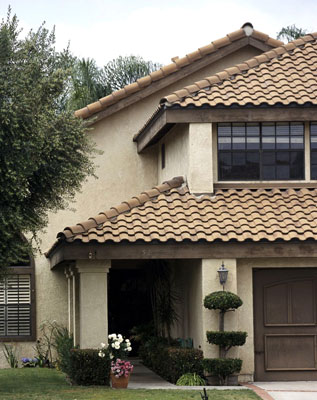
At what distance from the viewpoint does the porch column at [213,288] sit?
59.8 feet

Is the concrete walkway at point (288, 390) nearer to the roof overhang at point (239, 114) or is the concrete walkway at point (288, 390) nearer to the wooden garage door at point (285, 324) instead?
the wooden garage door at point (285, 324)

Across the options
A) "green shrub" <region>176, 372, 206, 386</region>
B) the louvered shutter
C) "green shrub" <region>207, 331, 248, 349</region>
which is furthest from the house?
the louvered shutter

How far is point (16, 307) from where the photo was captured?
23.9 m

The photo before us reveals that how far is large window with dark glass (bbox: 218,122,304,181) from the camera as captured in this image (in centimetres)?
2023

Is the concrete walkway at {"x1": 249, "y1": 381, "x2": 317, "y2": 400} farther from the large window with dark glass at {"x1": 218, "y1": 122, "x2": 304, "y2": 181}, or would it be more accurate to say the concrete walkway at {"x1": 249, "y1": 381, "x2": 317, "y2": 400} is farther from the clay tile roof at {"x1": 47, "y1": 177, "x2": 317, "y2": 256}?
the large window with dark glass at {"x1": 218, "y1": 122, "x2": 304, "y2": 181}

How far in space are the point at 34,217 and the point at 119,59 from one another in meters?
27.6

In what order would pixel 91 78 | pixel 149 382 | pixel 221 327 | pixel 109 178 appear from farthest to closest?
pixel 91 78 → pixel 109 178 → pixel 149 382 → pixel 221 327

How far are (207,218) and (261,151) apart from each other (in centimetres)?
233

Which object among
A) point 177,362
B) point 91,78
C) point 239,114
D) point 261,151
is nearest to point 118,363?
point 177,362

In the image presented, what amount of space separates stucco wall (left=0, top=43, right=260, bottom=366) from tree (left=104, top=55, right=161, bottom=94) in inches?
736

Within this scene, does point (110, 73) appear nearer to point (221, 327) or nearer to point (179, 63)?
point (179, 63)

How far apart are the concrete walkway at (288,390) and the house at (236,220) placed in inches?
24.1

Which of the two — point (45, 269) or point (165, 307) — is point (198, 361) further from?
point (45, 269)

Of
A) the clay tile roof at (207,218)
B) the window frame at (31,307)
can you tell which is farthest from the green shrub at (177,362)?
the window frame at (31,307)
